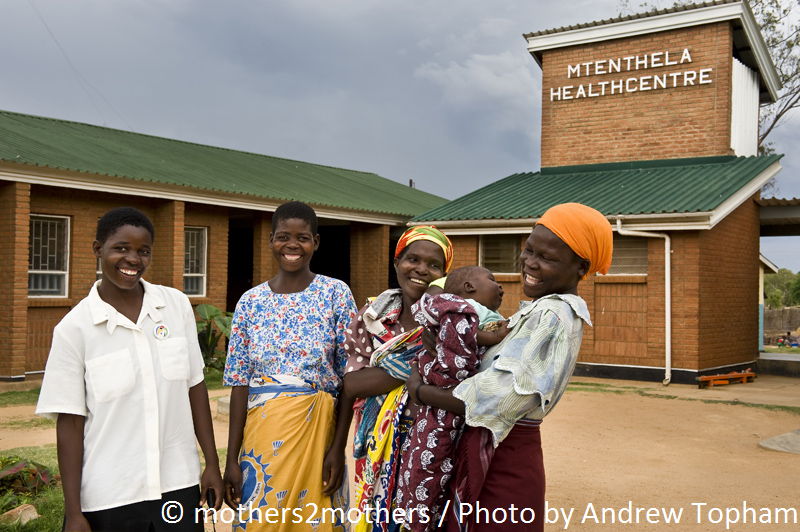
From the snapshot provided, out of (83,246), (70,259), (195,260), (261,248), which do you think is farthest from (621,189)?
(70,259)

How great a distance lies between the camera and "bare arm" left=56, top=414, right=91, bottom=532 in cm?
230

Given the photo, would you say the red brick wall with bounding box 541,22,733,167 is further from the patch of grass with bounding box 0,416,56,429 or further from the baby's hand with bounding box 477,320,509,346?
the baby's hand with bounding box 477,320,509,346

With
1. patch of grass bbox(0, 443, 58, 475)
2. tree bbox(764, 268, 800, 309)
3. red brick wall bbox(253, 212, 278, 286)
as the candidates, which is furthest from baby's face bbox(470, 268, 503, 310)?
tree bbox(764, 268, 800, 309)

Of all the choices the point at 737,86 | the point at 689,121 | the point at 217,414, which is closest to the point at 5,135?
the point at 217,414

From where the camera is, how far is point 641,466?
668cm

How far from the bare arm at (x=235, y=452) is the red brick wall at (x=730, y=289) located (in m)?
10.7

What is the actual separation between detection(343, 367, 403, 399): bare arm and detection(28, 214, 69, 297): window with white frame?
1079 cm

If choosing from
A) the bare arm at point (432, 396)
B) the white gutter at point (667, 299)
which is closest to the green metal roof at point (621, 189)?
the white gutter at point (667, 299)

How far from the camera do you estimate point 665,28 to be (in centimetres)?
1465

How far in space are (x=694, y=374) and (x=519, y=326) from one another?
1090 cm

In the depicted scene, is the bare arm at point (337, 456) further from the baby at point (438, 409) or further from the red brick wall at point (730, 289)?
the red brick wall at point (730, 289)

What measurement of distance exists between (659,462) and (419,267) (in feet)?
17.2

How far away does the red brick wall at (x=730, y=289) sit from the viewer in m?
12.1

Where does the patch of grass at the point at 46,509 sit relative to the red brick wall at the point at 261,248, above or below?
below
